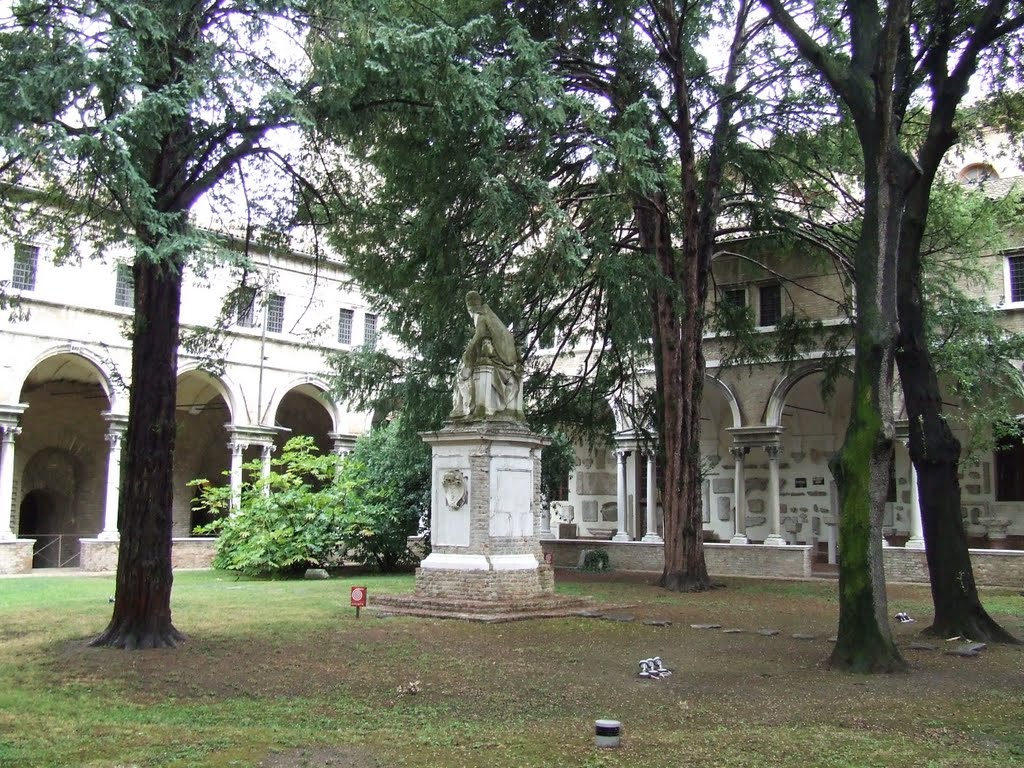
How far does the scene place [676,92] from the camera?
722 inches

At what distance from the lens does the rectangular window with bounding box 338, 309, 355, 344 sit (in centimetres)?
3288

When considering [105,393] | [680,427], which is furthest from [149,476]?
[105,393]

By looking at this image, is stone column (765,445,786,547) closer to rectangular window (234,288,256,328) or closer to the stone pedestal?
the stone pedestal

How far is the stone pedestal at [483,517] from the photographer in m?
14.0

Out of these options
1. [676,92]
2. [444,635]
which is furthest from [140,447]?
[676,92]

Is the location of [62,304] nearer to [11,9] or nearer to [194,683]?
[11,9]

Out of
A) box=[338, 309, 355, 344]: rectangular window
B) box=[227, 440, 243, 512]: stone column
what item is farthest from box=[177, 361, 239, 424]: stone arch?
box=[338, 309, 355, 344]: rectangular window

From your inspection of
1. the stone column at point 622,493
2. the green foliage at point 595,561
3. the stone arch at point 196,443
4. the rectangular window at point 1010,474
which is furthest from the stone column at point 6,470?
the rectangular window at point 1010,474

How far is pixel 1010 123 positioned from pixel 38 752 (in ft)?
45.5

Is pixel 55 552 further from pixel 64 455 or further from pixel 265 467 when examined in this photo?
pixel 265 467

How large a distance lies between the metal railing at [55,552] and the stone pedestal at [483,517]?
18.8 m

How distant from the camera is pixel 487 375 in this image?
14406 mm

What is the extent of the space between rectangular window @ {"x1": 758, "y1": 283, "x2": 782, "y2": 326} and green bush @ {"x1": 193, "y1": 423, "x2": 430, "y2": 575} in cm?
959

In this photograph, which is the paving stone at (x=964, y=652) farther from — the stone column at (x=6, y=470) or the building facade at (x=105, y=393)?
the stone column at (x=6, y=470)
